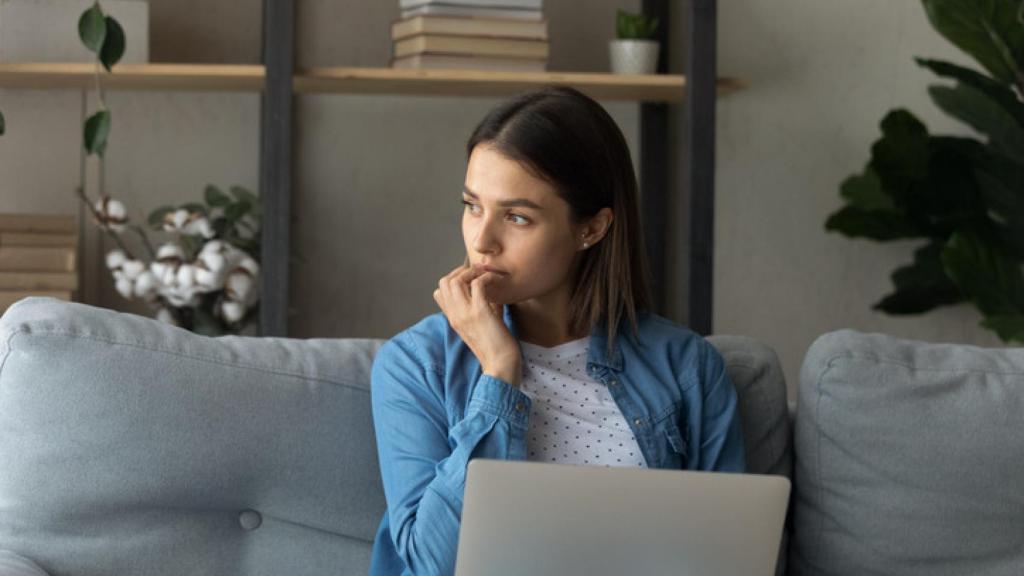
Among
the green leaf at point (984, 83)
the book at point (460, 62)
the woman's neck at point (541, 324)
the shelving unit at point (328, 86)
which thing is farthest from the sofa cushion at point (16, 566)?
the green leaf at point (984, 83)

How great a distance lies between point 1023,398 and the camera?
1.88 meters

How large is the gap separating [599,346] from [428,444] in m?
0.29

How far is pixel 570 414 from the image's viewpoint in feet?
5.83

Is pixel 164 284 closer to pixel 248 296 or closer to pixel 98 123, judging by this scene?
pixel 248 296

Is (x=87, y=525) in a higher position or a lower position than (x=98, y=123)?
lower

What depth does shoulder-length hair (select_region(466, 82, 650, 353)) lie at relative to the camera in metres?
1.72

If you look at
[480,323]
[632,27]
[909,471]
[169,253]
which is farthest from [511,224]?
[632,27]

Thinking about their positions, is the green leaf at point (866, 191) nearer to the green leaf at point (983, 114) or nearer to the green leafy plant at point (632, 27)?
the green leaf at point (983, 114)

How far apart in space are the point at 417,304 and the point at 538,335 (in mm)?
1474

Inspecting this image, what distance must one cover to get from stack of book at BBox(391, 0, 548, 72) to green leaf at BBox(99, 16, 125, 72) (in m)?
0.59

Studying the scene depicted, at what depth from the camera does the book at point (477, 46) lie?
9.38ft

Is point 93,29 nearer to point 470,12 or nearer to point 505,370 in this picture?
point 470,12

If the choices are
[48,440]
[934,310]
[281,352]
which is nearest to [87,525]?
[48,440]

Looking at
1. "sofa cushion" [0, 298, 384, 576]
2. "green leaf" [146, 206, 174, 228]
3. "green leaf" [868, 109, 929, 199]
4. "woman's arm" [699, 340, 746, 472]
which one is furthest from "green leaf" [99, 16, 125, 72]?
"green leaf" [868, 109, 929, 199]
